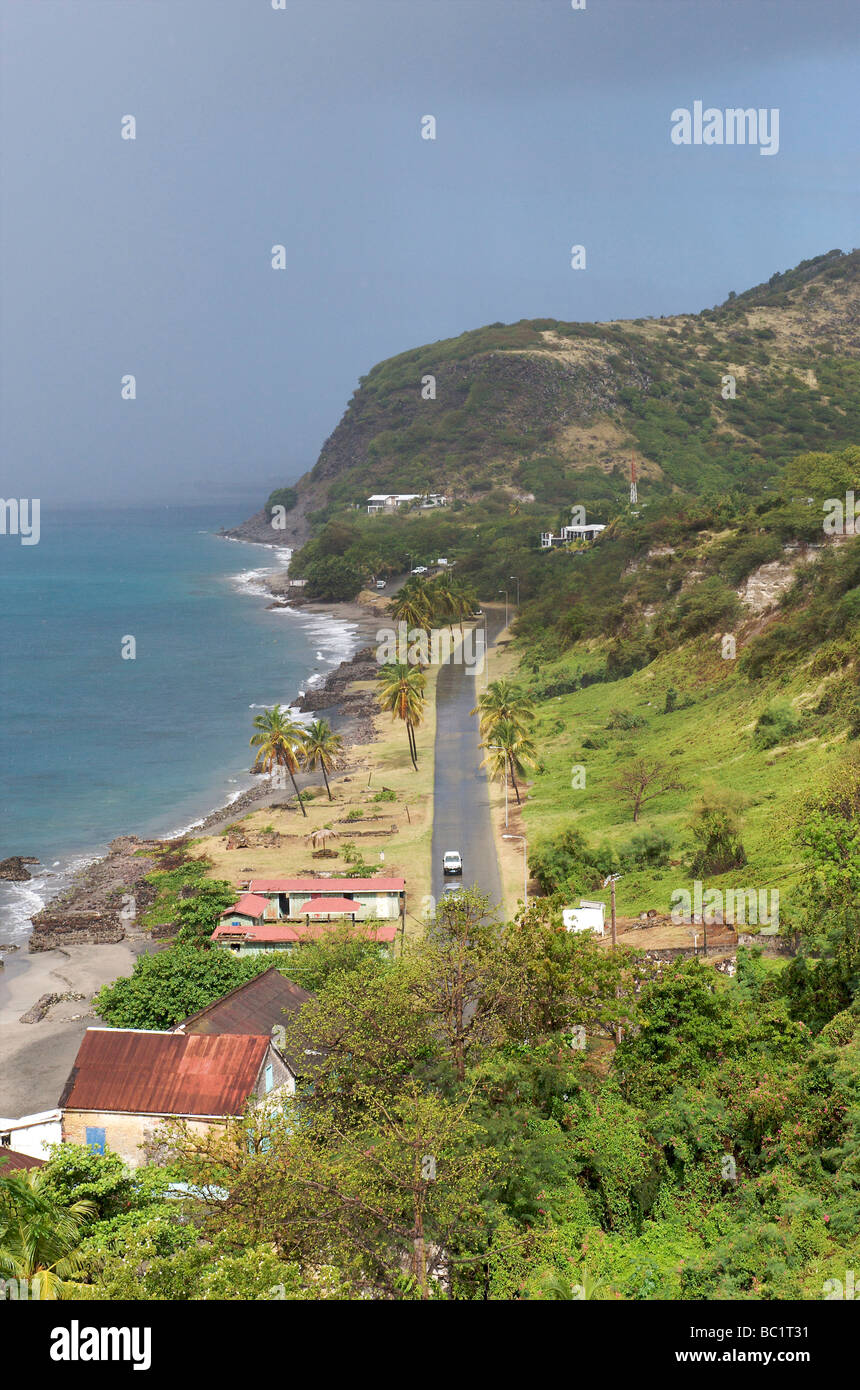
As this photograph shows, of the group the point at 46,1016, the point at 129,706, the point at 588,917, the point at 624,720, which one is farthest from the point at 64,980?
the point at 129,706

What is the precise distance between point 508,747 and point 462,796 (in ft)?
17.9

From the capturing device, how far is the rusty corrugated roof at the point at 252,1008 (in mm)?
32375

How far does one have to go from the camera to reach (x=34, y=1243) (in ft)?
51.8

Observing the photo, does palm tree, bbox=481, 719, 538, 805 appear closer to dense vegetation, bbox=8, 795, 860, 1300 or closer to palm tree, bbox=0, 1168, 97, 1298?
dense vegetation, bbox=8, 795, 860, 1300

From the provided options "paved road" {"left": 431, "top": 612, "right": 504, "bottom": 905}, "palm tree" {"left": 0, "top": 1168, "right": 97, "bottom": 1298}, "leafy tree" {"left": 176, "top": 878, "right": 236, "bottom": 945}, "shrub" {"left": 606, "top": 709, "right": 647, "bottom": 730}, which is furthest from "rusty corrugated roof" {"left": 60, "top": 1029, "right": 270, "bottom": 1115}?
"shrub" {"left": 606, "top": 709, "right": 647, "bottom": 730}

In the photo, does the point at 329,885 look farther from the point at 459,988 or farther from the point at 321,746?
the point at 459,988

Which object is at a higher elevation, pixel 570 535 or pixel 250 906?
pixel 570 535

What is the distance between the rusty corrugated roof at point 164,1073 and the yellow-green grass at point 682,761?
18.5 metres

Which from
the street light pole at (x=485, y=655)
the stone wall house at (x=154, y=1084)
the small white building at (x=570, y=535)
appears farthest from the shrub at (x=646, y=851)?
the small white building at (x=570, y=535)

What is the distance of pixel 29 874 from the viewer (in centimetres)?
5784

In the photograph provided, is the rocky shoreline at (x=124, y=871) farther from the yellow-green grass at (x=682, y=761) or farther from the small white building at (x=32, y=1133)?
the small white building at (x=32, y=1133)

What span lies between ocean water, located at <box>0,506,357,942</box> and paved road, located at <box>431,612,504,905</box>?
13.7 m
